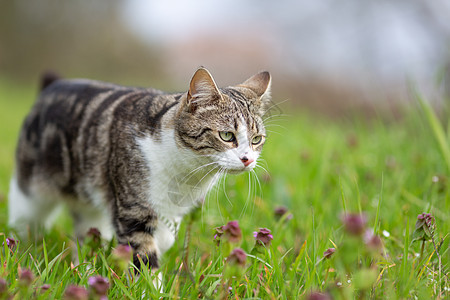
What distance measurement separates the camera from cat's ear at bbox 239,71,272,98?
252cm

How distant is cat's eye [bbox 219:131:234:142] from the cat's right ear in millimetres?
196

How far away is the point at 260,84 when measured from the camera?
8.43 ft

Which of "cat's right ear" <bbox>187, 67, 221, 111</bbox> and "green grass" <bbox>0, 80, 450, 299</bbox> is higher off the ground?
"cat's right ear" <bbox>187, 67, 221, 111</bbox>

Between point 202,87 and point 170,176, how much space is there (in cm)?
49

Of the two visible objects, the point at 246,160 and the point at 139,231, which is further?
the point at 139,231

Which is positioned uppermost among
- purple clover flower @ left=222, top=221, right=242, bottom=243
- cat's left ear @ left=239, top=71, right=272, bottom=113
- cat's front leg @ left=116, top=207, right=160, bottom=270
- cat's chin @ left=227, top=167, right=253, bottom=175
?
cat's left ear @ left=239, top=71, right=272, bottom=113

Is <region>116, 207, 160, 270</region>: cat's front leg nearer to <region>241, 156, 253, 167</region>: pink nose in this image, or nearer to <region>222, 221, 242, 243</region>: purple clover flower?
<region>241, 156, 253, 167</region>: pink nose

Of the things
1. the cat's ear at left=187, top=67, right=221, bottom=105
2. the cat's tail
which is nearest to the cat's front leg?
the cat's ear at left=187, top=67, right=221, bottom=105

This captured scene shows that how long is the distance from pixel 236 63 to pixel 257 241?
9.83m

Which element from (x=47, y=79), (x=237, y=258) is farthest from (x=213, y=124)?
(x=47, y=79)

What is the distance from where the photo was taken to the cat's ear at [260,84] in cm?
252

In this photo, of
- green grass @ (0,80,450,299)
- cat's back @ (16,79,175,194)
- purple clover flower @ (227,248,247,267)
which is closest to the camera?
purple clover flower @ (227,248,247,267)

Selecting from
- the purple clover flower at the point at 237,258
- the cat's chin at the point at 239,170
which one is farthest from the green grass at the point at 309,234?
the cat's chin at the point at 239,170

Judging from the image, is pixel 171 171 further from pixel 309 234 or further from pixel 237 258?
pixel 237 258
